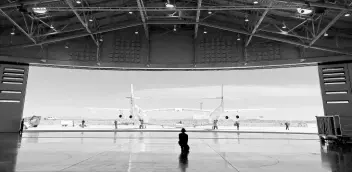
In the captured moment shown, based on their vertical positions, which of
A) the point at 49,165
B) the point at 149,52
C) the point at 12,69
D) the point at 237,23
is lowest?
the point at 49,165

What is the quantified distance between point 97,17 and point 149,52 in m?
6.83

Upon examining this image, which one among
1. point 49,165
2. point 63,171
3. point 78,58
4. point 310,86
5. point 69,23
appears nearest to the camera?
point 63,171

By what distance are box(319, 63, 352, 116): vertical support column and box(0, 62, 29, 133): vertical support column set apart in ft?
104

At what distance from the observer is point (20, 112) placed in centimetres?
2314

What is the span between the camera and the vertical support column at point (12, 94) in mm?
22688

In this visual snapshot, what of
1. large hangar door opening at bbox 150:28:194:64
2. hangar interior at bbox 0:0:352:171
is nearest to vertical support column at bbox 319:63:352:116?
hangar interior at bbox 0:0:352:171

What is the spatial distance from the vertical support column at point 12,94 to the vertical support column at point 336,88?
104 feet

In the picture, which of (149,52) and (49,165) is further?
(149,52)

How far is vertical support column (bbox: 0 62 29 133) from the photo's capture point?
22.7m

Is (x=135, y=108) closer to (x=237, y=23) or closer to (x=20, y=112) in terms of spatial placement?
(x=20, y=112)

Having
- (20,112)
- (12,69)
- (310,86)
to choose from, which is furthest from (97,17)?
(310,86)

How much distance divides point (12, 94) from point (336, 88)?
3352cm

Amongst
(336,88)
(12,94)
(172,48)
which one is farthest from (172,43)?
(12,94)

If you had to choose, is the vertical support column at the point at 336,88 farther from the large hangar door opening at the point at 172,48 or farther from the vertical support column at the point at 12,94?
the vertical support column at the point at 12,94
